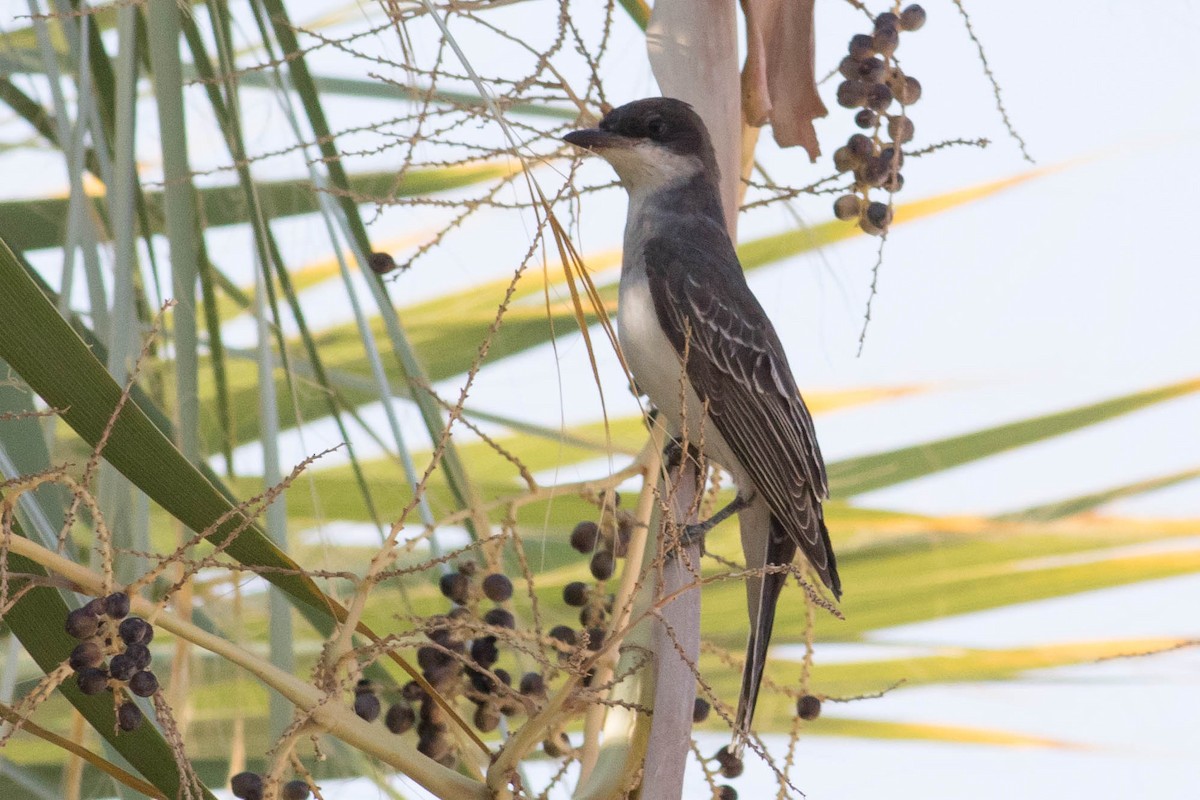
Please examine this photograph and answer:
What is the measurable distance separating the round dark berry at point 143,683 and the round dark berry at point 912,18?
3.22 feet

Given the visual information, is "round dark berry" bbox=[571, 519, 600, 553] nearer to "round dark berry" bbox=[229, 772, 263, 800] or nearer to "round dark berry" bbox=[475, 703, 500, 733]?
"round dark berry" bbox=[475, 703, 500, 733]

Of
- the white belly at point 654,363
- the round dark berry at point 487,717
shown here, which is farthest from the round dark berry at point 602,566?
the white belly at point 654,363

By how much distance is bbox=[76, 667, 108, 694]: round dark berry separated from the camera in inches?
33.8

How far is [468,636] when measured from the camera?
3.79ft

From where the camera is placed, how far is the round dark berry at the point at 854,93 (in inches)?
52.9

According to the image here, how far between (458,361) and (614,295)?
11.8 inches

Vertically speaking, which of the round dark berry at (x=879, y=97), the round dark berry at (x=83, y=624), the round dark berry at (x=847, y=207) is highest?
the round dark berry at (x=879, y=97)

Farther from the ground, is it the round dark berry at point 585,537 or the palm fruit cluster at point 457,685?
the round dark berry at point 585,537

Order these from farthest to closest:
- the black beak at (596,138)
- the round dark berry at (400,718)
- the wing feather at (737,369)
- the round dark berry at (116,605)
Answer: the wing feather at (737,369)
the black beak at (596,138)
the round dark berry at (400,718)
the round dark berry at (116,605)

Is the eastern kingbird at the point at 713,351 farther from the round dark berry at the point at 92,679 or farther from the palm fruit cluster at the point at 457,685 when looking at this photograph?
the round dark berry at the point at 92,679

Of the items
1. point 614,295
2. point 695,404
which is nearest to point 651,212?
point 695,404

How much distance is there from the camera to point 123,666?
2.76 ft

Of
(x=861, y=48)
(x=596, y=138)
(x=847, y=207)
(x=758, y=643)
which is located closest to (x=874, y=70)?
(x=861, y=48)

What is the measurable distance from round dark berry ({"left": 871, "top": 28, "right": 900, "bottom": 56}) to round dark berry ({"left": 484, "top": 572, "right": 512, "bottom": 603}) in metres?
0.62
